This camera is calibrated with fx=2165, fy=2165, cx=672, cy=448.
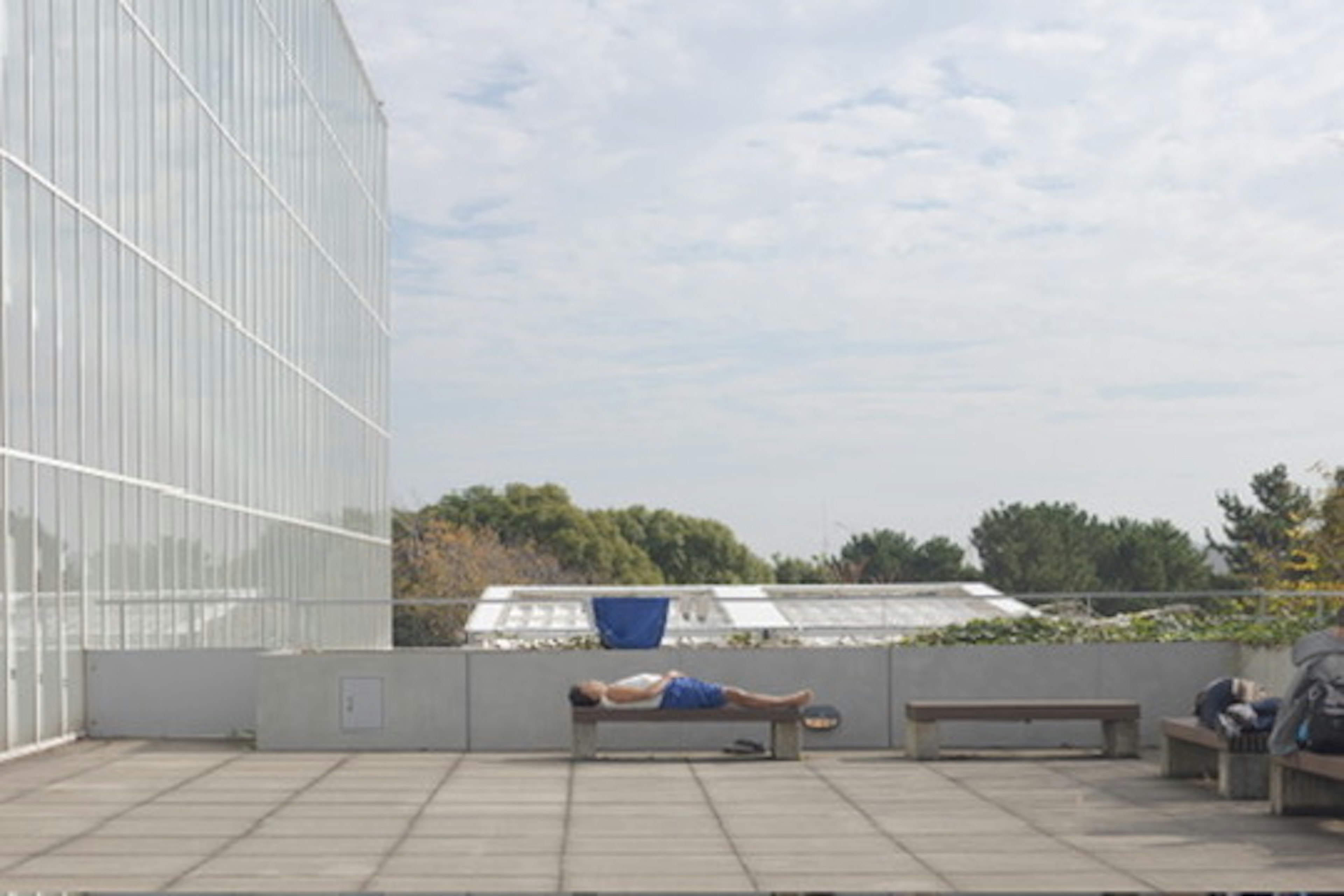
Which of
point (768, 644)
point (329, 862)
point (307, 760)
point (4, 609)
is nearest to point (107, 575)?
point (4, 609)

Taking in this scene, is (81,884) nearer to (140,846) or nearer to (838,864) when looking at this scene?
(140,846)

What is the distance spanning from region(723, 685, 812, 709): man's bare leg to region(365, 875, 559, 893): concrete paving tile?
8.03 m

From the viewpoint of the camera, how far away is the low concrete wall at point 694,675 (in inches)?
845

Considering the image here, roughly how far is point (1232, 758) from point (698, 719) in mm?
5504

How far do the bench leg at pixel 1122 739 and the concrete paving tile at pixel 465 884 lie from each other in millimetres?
9249

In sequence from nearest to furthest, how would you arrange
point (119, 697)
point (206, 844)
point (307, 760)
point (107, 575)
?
point (206, 844)
point (307, 760)
point (119, 697)
point (107, 575)

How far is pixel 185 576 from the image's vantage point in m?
30.3

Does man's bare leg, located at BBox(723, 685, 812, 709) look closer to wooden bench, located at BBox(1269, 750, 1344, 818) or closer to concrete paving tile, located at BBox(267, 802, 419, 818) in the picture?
concrete paving tile, located at BBox(267, 802, 419, 818)

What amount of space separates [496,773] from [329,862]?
6.23 meters

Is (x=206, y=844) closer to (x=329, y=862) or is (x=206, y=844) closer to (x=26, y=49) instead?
(x=329, y=862)

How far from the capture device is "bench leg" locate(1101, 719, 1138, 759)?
65.2 feet

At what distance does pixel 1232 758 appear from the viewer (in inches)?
621

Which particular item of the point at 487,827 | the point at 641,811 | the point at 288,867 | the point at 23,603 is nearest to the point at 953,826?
the point at 641,811

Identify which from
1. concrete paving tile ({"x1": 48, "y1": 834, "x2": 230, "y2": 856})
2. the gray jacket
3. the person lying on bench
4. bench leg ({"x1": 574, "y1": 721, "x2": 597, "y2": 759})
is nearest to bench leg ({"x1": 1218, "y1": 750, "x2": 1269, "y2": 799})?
the gray jacket
